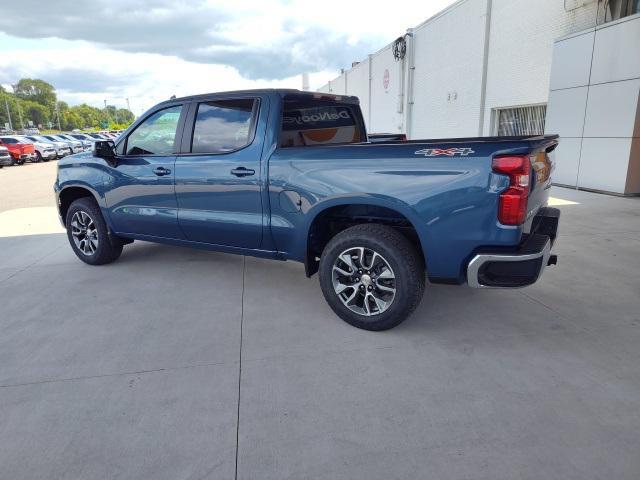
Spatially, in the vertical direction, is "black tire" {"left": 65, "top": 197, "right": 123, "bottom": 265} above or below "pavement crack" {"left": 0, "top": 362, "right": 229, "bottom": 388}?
above

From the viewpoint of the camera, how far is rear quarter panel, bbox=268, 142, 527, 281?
289 cm

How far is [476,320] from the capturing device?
3.74 m

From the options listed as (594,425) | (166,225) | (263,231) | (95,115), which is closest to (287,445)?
(594,425)

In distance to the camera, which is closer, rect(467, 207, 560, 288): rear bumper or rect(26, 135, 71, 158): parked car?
rect(467, 207, 560, 288): rear bumper

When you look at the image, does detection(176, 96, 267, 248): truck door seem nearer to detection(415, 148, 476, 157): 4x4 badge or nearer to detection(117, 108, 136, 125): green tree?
detection(415, 148, 476, 157): 4x4 badge

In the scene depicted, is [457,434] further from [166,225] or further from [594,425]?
[166,225]

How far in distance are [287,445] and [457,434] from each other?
2.92 ft

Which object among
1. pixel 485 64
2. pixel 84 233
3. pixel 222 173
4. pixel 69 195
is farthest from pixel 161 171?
pixel 485 64

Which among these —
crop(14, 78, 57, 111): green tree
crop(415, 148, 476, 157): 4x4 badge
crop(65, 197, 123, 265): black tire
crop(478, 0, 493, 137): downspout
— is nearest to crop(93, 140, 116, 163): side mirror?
crop(65, 197, 123, 265): black tire

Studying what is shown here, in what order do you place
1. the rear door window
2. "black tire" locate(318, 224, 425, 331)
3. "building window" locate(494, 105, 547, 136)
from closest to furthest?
1. "black tire" locate(318, 224, 425, 331)
2. the rear door window
3. "building window" locate(494, 105, 547, 136)

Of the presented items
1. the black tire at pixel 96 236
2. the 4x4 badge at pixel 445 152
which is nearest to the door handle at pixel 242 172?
the 4x4 badge at pixel 445 152

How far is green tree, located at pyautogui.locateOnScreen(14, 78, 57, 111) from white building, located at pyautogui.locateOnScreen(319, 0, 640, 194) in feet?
497

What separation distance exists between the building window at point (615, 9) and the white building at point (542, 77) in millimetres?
20

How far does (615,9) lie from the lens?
Answer: 9945mm
